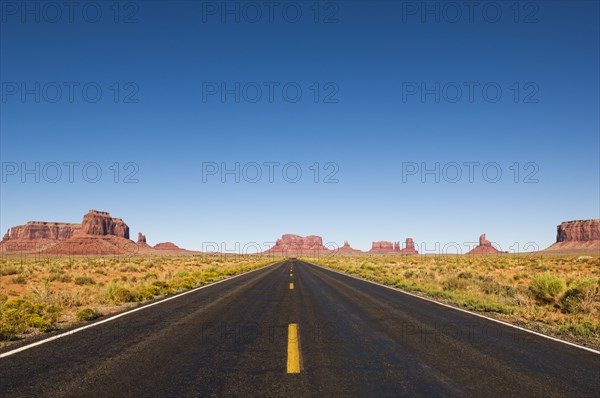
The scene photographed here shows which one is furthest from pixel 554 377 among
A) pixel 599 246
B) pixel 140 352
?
pixel 599 246

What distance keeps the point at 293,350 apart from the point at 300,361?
69 cm

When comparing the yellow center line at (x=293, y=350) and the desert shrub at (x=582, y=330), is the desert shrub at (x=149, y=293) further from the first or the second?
the desert shrub at (x=582, y=330)

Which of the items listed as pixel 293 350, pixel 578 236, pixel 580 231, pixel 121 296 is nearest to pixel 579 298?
pixel 293 350

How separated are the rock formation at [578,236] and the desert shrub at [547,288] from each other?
199m

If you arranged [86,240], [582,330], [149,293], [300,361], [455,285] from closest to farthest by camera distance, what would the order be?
[300,361], [582,330], [149,293], [455,285], [86,240]

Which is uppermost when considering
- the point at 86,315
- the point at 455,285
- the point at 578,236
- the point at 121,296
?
the point at 578,236

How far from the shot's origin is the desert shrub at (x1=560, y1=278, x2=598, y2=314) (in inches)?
482

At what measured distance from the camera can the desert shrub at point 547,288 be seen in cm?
1490

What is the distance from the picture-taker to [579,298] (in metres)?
13.2

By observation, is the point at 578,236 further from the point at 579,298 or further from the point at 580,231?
the point at 579,298

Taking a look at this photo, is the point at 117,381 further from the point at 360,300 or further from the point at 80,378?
the point at 360,300

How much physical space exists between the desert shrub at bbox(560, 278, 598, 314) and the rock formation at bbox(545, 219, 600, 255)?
656 feet

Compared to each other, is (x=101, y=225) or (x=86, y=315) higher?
(x=101, y=225)

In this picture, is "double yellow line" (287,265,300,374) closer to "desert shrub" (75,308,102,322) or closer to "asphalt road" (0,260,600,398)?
"asphalt road" (0,260,600,398)
